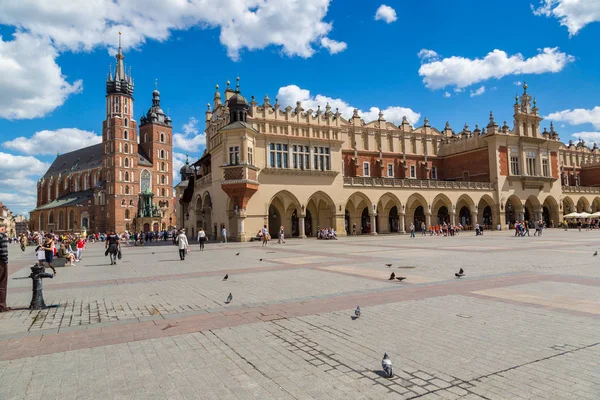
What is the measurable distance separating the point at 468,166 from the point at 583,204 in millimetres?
24273

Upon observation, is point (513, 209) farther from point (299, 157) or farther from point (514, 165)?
point (299, 157)

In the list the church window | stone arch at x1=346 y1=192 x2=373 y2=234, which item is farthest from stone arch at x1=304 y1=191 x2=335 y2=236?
the church window

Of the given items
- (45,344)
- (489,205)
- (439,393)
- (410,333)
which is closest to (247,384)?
(439,393)

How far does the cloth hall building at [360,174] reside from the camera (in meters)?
37.5

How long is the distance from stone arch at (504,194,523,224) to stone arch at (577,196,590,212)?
14.4 meters

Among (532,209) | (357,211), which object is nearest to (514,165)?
(532,209)

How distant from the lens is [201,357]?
207 inches

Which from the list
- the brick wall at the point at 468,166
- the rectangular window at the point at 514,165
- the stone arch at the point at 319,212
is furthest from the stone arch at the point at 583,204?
the stone arch at the point at 319,212

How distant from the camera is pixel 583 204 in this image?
205 ft

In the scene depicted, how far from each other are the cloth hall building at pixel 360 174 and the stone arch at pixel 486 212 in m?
0.17

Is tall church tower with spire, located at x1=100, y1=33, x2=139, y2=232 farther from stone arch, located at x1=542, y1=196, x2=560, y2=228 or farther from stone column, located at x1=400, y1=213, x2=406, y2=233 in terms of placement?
stone arch, located at x1=542, y1=196, x2=560, y2=228

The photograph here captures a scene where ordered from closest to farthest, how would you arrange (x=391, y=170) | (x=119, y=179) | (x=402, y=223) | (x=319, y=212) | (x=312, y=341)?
(x=312, y=341)
(x=319, y=212)
(x=402, y=223)
(x=391, y=170)
(x=119, y=179)

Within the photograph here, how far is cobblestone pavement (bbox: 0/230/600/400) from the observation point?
427 centimetres

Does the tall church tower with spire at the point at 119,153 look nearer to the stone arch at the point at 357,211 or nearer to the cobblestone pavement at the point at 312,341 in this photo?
the stone arch at the point at 357,211
